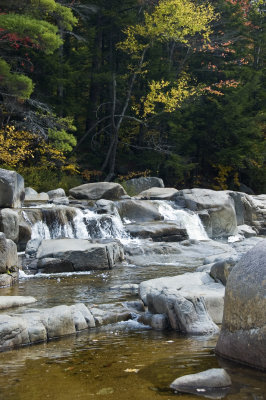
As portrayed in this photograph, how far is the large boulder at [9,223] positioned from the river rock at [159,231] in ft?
10.1

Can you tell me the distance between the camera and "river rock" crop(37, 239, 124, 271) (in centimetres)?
998

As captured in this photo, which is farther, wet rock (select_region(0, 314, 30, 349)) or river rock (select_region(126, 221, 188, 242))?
river rock (select_region(126, 221, 188, 242))

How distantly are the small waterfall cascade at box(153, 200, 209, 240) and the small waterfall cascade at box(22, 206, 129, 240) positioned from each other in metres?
2.62

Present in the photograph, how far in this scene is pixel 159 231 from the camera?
13.2 m

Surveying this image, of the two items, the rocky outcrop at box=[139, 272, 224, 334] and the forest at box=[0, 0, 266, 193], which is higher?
the forest at box=[0, 0, 266, 193]

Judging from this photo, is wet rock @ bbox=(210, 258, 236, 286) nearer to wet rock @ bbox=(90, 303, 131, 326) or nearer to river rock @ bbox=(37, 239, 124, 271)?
wet rock @ bbox=(90, 303, 131, 326)

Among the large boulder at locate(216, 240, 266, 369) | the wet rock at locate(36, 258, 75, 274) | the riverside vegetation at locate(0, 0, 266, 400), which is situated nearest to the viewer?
the large boulder at locate(216, 240, 266, 369)

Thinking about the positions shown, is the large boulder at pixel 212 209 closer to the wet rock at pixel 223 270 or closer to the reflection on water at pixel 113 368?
the wet rock at pixel 223 270

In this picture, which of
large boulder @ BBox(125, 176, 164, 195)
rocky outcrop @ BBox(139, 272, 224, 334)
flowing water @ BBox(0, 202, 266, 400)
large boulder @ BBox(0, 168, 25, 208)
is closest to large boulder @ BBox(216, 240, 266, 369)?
flowing water @ BBox(0, 202, 266, 400)

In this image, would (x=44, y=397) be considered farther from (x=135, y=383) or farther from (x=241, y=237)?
(x=241, y=237)

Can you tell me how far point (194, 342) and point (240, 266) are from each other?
1070mm

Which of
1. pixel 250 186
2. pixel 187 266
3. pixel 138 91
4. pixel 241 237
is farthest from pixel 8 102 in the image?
pixel 250 186

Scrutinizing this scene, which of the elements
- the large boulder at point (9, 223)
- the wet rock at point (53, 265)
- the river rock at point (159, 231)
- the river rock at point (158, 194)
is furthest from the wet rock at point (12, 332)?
the river rock at point (158, 194)

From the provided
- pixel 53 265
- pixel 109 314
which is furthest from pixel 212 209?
pixel 109 314
